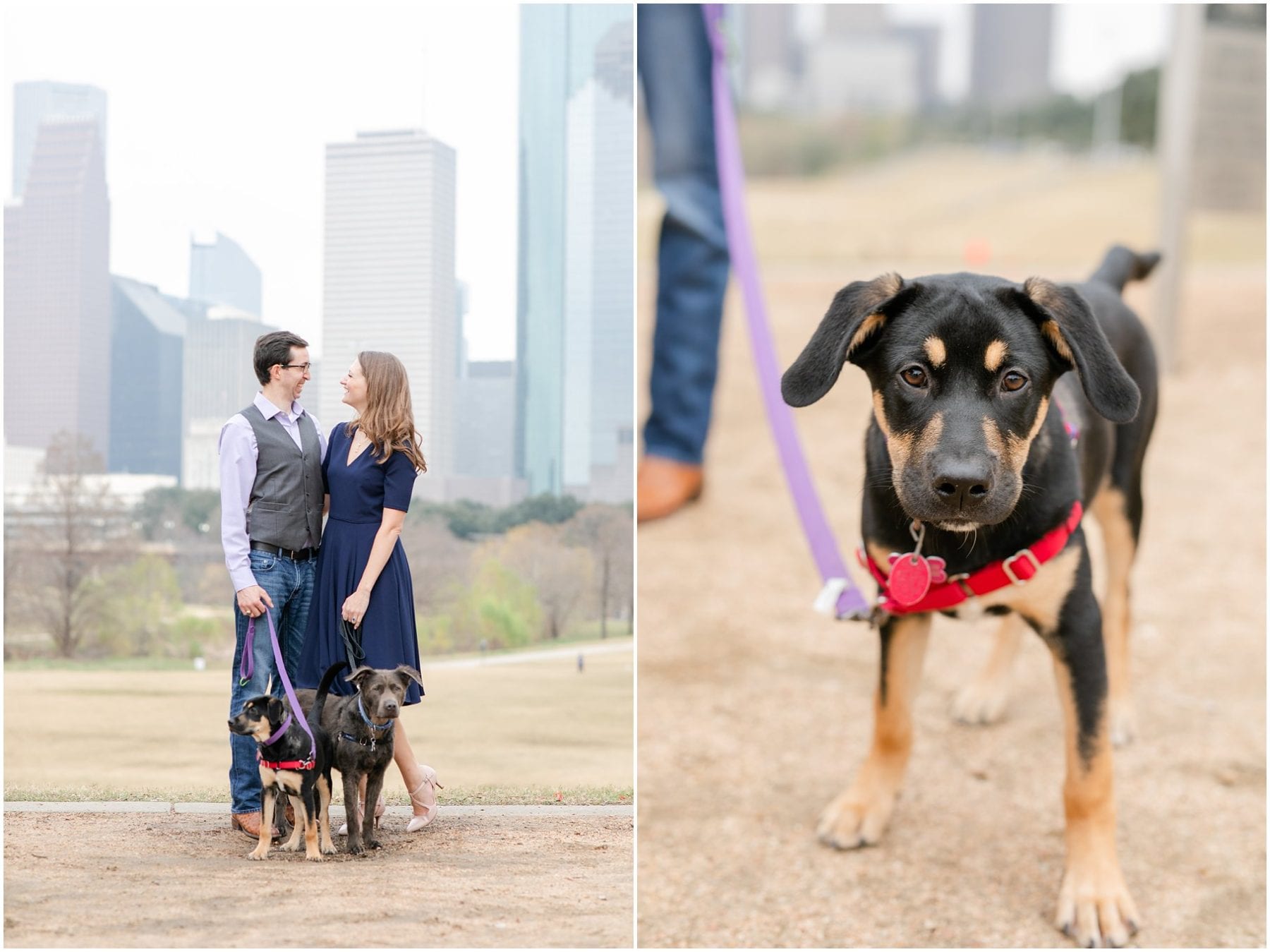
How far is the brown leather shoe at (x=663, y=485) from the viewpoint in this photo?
7.05 m

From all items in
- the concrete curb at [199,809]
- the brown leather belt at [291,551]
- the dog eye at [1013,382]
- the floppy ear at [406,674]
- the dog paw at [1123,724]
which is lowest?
the dog paw at [1123,724]

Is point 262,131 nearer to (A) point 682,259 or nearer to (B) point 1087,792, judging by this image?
(B) point 1087,792

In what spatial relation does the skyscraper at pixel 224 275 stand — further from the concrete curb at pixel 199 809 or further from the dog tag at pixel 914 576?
→ the dog tag at pixel 914 576

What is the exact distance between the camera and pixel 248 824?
8.80 feet

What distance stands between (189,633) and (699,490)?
4.87 metres

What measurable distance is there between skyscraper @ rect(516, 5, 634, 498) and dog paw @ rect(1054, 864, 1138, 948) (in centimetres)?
170

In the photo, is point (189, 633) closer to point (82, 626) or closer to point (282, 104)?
point (82, 626)

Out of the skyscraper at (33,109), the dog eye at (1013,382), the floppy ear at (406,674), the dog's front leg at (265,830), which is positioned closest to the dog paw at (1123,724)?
the dog eye at (1013,382)

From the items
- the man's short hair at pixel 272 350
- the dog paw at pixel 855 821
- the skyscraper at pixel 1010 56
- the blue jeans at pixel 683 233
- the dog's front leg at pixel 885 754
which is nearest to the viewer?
the man's short hair at pixel 272 350

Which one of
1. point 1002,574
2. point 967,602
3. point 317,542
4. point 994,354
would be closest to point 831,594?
point 967,602

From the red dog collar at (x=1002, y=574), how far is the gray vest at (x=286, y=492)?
1.49 m

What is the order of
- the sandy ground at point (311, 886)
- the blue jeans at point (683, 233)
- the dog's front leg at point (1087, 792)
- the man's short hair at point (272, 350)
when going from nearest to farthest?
the sandy ground at point (311, 886), the man's short hair at point (272, 350), the dog's front leg at point (1087, 792), the blue jeans at point (683, 233)

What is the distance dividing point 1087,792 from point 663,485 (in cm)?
408

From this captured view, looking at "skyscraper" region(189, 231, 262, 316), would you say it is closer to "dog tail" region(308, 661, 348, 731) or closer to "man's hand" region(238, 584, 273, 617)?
"man's hand" region(238, 584, 273, 617)
